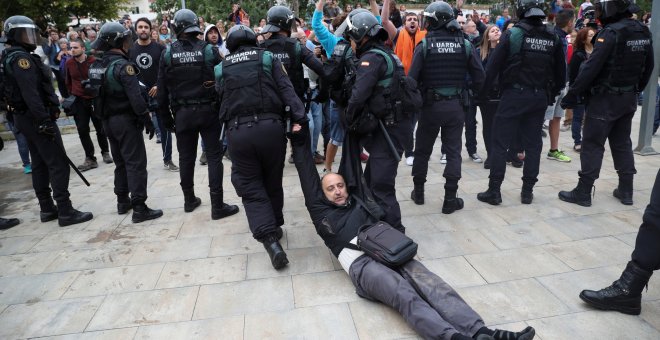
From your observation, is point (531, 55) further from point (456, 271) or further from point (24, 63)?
point (24, 63)

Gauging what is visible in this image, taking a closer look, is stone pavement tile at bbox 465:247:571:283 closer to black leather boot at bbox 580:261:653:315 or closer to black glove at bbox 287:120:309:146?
black leather boot at bbox 580:261:653:315

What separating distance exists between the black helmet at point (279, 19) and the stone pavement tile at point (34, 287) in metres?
2.93

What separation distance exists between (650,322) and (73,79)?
7.82 meters

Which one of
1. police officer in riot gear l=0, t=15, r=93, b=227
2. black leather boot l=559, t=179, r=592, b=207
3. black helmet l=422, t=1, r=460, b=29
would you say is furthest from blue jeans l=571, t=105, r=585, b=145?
police officer in riot gear l=0, t=15, r=93, b=227

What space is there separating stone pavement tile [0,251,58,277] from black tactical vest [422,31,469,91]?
400cm

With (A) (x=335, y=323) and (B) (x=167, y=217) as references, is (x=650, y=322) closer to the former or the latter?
(A) (x=335, y=323)

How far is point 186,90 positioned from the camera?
15.0ft

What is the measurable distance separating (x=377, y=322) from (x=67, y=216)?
3.90 m

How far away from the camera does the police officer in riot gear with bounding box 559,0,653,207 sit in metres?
4.37

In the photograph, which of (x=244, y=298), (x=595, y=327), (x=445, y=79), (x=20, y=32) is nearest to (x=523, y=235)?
(x=595, y=327)

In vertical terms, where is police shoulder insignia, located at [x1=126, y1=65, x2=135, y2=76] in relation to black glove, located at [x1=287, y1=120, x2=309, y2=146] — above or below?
above

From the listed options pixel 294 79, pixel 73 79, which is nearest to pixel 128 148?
pixel 294 79

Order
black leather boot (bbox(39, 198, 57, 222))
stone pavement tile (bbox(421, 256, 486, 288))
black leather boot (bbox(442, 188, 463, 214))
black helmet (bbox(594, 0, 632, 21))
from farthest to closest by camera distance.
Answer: black leather boot (bbox(39, 198, 57, 222))
black leather boot (bbox(442, 188, 463, 214))
black helmet (bbox(594, 0, 632, 21))
stone pavement tile (bbox(421, 256, 486, 288))

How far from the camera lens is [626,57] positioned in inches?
173
